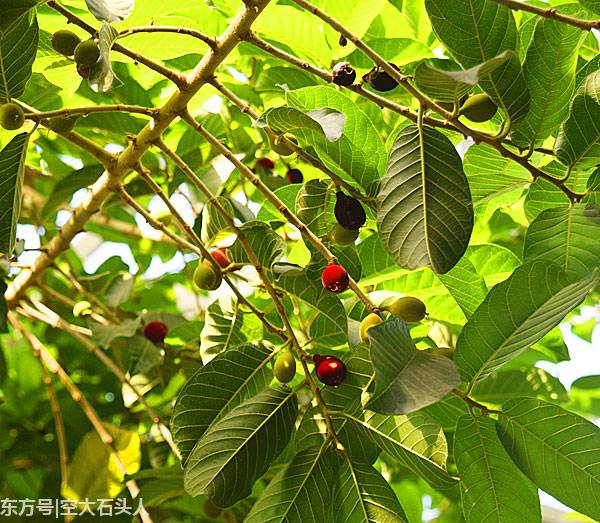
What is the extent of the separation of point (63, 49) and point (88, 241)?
186 centimetres

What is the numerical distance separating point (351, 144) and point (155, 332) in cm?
61

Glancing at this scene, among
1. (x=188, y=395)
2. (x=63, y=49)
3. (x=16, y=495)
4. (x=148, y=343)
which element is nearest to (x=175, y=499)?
(x=148, y=343)

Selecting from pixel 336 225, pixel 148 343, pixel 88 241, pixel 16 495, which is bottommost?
pixel 16 495

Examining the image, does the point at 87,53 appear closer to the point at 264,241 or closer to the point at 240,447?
the point at 264,241

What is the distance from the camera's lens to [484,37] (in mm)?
727

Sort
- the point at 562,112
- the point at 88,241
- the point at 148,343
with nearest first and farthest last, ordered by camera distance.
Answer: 1. the point at 562,112
2. the point at 148,343
3. the point at 88,241

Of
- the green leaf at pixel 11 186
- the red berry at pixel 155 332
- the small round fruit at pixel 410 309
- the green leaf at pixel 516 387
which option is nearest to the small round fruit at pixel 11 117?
the green leaf at pixel 11 186

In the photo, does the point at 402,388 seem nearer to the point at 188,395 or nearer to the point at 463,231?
the point at 463,231

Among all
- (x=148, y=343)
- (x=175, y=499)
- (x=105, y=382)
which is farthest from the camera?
(x=105, y=382)

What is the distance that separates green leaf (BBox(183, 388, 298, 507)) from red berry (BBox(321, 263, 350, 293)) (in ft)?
0.49

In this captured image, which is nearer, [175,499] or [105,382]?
A: [175,499]

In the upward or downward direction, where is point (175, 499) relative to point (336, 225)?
downward

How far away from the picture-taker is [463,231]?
27.7 inches

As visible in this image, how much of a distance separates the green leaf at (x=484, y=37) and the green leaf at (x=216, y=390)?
0.42 meters
